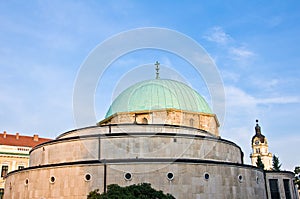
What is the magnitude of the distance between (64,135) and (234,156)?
558 inches

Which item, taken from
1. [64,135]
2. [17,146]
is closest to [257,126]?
[17,146]

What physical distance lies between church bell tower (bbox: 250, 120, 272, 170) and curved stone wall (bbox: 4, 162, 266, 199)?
6931 cm

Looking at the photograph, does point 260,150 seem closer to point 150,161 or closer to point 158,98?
point 158,98

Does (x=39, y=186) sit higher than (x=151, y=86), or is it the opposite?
(x=151, y=86)

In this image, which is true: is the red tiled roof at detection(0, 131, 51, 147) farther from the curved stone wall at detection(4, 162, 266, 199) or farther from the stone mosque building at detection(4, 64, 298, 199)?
the curved stone wall at detection(4, 162, 266, 199)

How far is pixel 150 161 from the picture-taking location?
21406mm

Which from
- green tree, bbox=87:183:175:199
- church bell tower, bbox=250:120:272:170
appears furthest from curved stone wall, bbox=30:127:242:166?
church bell tower, bbox=250:120:272:170

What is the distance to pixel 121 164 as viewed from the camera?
21344 mm

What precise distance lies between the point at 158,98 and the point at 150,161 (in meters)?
9.20

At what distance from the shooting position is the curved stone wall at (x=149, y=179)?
21.1 metres

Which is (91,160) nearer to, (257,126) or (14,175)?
(14,175)

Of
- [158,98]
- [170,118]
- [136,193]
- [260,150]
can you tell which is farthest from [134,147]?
[260,150]

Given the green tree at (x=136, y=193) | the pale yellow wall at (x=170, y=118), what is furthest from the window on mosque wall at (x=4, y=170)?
the green tree at (x=136, y=193)

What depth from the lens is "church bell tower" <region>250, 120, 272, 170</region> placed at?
89000 mm
